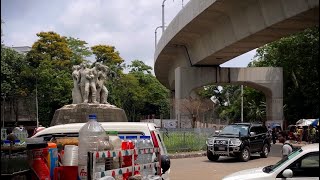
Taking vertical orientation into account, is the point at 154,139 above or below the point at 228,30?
below

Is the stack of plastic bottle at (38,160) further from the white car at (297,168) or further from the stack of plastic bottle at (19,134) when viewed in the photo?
the white car at (297,168)

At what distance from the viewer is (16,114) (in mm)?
54375

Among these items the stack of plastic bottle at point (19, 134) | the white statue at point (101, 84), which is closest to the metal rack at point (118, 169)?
the stack of plastic bottle at point (19, 134)

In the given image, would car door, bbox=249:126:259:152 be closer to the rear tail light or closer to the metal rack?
the rear tail light

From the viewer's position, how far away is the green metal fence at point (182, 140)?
26062 mm

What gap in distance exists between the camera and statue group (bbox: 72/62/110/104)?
28.1m

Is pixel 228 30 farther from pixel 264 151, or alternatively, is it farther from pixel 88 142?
pixel 88 142

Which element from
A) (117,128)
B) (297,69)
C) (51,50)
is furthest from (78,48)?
(117,128)

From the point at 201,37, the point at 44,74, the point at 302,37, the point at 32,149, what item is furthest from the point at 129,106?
the point at 32,149

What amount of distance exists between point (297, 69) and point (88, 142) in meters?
46.5

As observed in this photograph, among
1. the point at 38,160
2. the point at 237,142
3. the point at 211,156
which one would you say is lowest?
the point at 211,156

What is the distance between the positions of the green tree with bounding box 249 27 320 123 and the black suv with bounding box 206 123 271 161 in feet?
64.5

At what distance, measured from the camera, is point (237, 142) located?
22312 millimetres

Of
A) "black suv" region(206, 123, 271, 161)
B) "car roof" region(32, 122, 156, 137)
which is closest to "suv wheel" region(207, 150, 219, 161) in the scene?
"black suv" region(206, 123, 271, 161)
